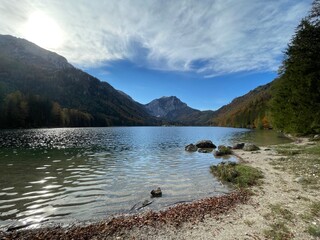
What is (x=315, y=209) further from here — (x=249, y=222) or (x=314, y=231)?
(x=249, y=222)

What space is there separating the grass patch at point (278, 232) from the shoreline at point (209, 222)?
4.3 inches

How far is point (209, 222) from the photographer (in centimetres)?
1227

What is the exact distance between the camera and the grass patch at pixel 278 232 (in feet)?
32.6

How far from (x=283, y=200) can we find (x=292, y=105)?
30709 millimetres

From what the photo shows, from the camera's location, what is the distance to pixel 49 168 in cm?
2869

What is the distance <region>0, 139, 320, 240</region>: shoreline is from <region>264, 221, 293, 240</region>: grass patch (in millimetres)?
110

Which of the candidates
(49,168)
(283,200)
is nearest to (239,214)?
(283,200)

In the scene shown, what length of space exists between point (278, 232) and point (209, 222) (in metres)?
3.39

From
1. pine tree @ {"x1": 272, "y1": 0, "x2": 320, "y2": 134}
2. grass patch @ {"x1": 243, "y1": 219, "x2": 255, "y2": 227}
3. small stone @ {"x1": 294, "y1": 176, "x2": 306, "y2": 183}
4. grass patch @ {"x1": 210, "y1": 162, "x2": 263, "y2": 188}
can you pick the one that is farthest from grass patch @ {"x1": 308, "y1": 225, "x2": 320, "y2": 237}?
pine tree @ {"x1": 272, "y1": 0, "x2": 320, "y2": 134}

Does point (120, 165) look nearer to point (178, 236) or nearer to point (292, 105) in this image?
point (178, 236)

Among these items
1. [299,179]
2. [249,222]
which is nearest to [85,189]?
[249,222]

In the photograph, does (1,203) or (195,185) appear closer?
(1,203)

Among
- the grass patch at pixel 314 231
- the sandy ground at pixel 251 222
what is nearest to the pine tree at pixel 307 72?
the sandy ground at pixel 251 222

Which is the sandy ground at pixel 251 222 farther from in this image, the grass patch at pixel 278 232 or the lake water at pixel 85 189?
the lake water at pixel 85 189
